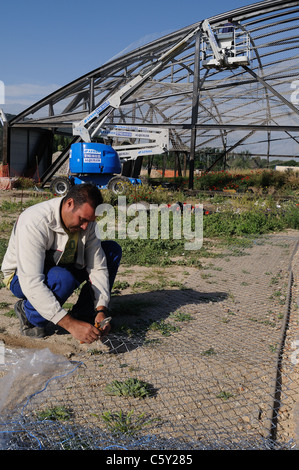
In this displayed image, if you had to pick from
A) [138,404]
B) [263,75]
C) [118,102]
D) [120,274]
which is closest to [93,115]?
[118,102]

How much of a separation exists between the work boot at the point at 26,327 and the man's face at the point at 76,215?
2.48 feet

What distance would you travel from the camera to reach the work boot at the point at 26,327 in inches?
121

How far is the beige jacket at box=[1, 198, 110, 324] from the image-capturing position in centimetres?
265

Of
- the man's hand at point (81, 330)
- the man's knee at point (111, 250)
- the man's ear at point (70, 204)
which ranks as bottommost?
the man's hand at point (81, 330)

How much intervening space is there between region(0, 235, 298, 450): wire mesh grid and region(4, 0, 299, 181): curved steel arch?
9.69 m

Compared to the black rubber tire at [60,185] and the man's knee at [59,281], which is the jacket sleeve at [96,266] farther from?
the black rubber tire at [60,185]

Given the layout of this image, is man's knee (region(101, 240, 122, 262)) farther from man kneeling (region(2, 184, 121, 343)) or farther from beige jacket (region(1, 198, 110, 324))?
beige jacket (region(1, 198, 110, 324))

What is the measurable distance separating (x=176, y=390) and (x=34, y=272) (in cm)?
116

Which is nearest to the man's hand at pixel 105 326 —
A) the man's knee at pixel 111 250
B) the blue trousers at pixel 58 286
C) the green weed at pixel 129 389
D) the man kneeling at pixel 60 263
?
the man kneeling at pixel 60 263

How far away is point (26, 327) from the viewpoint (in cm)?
310

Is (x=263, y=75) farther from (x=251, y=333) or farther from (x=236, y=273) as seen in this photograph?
(x=251, y=333)

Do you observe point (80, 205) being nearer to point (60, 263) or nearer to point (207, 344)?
point (60, 263)

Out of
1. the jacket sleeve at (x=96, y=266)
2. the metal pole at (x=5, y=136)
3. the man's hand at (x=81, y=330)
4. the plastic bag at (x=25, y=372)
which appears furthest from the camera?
the metal pole at (x=5, y=136)

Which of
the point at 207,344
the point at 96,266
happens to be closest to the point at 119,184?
the point at 96,266
